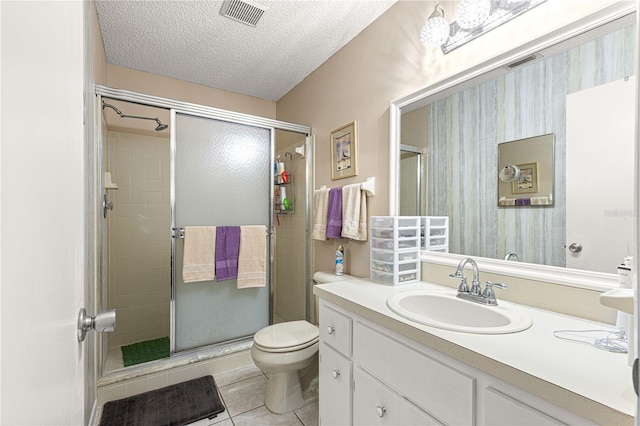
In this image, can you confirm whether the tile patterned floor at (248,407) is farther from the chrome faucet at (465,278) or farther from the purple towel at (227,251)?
the chrome faucet at (465,278)

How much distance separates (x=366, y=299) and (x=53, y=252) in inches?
43.0

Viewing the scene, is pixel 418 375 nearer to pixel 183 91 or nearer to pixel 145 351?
pixel 145 351

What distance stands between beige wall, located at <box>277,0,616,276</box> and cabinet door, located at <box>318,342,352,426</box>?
2.34 ft

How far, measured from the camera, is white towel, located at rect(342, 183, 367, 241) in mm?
1929

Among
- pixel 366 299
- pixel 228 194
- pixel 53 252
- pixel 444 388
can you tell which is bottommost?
pixel 444 388

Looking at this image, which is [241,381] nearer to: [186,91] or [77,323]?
[77,323]

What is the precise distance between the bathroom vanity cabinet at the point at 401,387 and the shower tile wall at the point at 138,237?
1.83m

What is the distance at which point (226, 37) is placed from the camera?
6.98ft

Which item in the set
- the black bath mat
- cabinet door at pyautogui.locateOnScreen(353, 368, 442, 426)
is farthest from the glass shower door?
cabinet door at pyautogui.locateOnScreen(353, 368, 442, 426)

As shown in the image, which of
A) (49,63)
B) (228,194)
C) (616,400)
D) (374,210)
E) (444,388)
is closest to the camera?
(49,63)

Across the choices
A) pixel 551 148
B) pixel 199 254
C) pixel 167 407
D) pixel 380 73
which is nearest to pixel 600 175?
pixel 551 148

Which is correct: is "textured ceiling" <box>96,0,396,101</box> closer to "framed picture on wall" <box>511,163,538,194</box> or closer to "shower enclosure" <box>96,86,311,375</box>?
"shower enclosure" <box>96,86,311,375</box>

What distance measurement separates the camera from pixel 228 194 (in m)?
2.25

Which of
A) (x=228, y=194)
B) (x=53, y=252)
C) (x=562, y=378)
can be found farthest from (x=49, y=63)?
(x=228, y=194)
